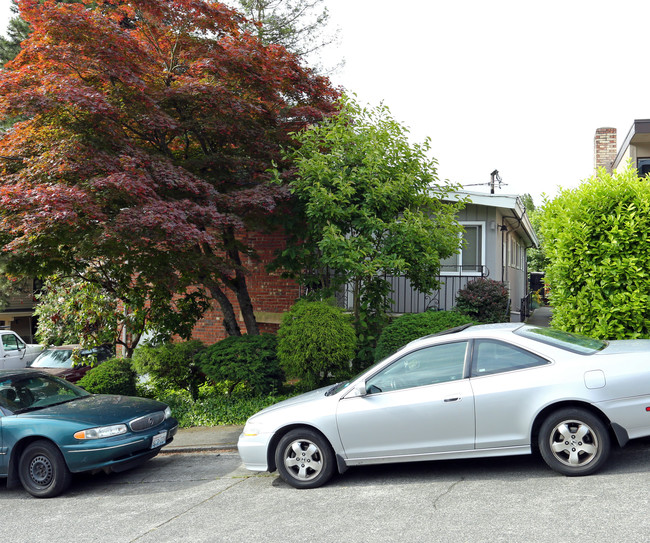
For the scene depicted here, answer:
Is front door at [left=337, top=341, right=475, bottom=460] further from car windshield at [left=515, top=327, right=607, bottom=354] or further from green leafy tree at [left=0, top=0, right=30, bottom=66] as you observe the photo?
green leafy tree at [left=0, top=0, right=30, bottom=66]

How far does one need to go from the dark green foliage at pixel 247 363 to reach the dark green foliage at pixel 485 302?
11.7 feet

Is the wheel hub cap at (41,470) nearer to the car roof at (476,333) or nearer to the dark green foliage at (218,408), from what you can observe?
the dark green foliage at (218,408)

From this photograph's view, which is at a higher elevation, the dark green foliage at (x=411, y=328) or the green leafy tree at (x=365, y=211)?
the green leafy tree at (x=365, y=211)

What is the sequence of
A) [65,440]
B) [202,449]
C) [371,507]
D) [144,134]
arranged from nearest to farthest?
1. [371,507]
2. [65,440]
3. [202,449]
4. [144,134]

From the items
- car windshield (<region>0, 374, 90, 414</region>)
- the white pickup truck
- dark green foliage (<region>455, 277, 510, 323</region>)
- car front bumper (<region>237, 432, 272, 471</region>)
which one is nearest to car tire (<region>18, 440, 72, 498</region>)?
car windshield (<region>0, 374, 90, 414</region>)

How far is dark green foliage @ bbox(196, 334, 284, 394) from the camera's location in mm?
10094

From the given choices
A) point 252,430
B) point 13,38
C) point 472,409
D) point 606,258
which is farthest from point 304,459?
point 13,38

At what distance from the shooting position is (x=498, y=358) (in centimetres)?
599

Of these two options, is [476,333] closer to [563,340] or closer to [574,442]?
[563,340]

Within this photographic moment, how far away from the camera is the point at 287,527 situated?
5.22m

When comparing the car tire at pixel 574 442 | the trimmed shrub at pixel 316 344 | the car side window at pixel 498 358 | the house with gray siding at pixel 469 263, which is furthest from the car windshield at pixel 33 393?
the house with gray siding at pixel 469 263

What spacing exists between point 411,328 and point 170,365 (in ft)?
15.1

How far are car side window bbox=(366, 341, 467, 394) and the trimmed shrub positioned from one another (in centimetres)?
302

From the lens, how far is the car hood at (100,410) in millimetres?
7391
